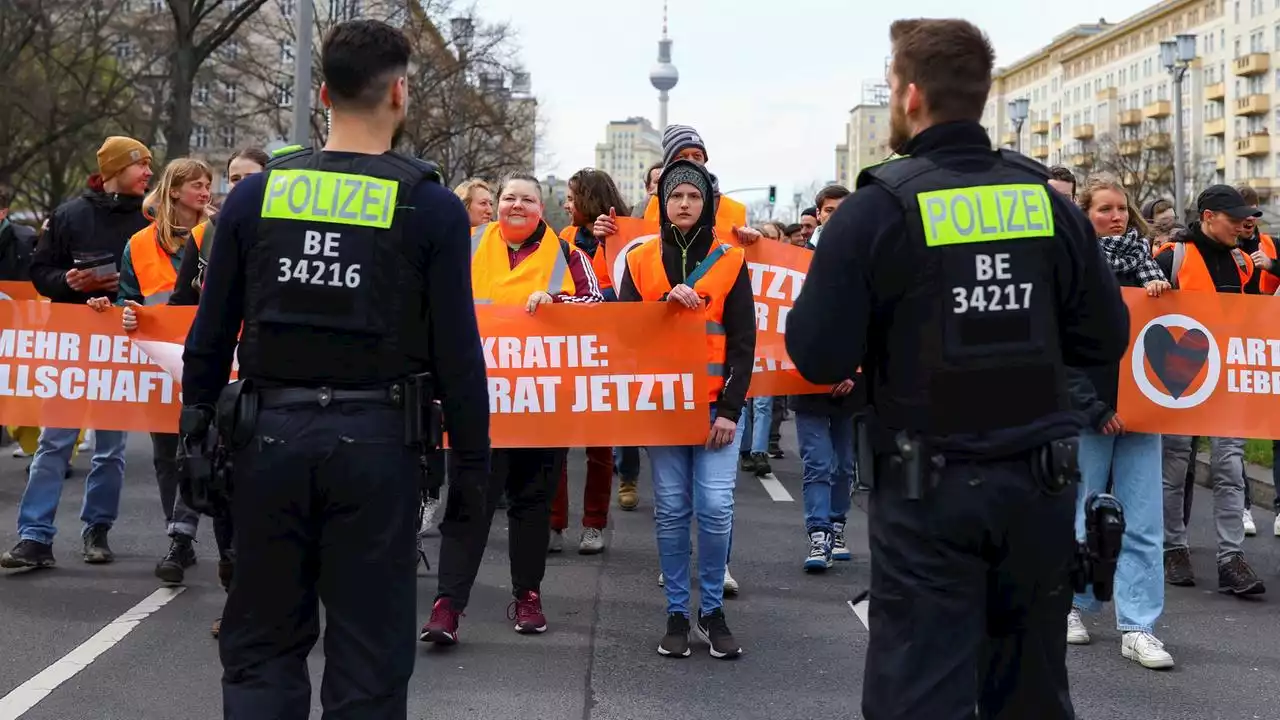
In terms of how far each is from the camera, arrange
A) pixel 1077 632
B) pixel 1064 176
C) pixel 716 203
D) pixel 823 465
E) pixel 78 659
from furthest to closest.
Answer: pixel 823 465 → pixel 716 203 → pixel 1064 176 → pixel 1077 632 → pixel 78 659

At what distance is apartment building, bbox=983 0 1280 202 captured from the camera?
76562 millimetres

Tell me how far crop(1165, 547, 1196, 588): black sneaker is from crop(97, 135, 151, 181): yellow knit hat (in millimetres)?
5962

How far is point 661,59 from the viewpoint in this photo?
214 feet

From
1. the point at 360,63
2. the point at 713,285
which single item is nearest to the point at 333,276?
the point at 360,63

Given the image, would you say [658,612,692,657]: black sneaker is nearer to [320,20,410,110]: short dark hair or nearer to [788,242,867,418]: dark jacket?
[788,242,867,418]: dark jacket

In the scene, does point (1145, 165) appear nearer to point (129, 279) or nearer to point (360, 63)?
point (129, 279)

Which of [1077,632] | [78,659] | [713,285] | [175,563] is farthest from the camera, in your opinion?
[175,563]

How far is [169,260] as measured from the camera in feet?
23.2

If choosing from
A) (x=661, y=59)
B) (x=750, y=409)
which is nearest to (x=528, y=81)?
(x=661, y=59)

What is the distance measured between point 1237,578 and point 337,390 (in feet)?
17.9

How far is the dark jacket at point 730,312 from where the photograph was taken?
6.00 metres

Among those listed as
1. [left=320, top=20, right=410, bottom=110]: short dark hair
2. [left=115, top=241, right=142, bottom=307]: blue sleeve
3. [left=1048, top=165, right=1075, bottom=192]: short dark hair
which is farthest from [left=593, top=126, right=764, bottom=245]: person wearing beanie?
A: [left=320, top=20, right=410, bottom=110]: short dark hair

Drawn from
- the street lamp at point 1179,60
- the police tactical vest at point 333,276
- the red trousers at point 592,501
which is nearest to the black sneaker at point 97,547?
the red trousers at point 592,501

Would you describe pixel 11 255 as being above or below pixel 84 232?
above
